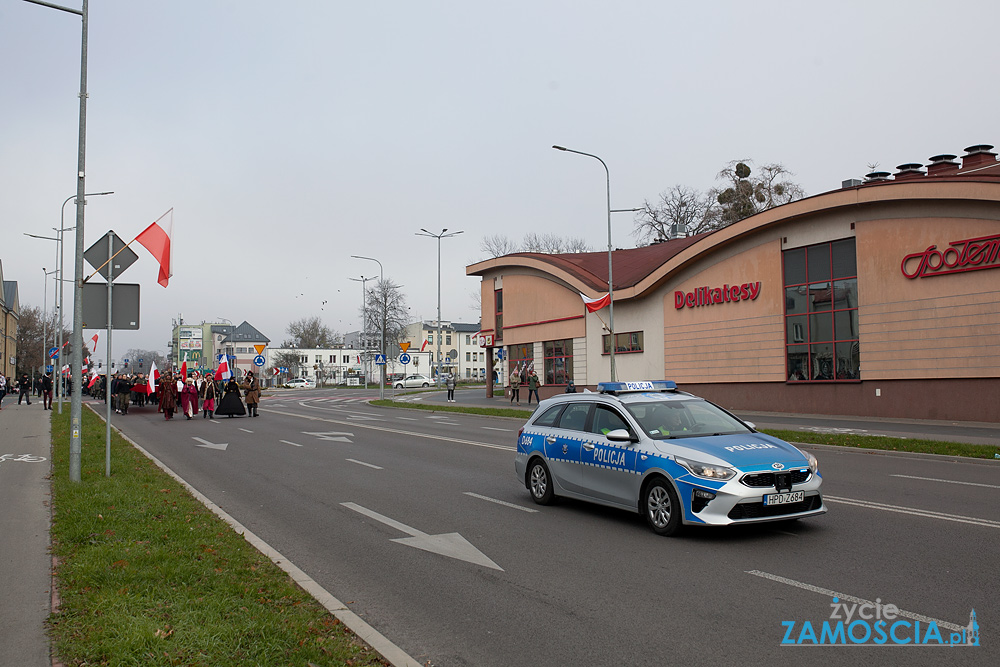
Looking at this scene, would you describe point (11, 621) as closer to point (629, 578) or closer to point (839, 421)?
point (629, 578)

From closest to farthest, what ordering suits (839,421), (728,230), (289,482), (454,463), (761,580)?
1. (761,580)
2. (289,482)
3. (454,463)
4. (839,421)
5. (728,230)

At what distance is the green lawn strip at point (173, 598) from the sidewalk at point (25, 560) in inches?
5.0

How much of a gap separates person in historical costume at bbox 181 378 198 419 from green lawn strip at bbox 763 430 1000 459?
21.5 metres

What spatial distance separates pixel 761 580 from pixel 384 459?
1023 centimetres

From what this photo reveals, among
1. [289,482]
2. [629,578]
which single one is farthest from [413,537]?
[289,482]

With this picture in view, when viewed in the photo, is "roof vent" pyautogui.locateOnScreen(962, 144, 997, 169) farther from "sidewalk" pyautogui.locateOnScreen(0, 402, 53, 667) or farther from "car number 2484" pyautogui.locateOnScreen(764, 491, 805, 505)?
"sidewalk" pyautogui.locateOnScreen(0, 402, 53, 667)

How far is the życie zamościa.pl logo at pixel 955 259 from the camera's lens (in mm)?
22188

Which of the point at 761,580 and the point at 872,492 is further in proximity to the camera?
the point at 872,492

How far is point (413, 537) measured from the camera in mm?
8352

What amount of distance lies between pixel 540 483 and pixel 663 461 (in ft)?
8.49

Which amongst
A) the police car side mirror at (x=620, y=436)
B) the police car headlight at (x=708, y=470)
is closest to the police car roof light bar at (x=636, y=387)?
the police car side mirror at (x=620, y=436)

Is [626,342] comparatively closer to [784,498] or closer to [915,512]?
[915,512]

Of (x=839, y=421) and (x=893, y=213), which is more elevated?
(x=893, y=213)

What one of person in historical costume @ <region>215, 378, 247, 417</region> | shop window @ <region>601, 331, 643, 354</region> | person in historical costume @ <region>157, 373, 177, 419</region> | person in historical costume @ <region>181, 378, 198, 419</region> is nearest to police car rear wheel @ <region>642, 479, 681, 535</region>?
person in historical costume @ <region>215, 378, 247, 417</region>
